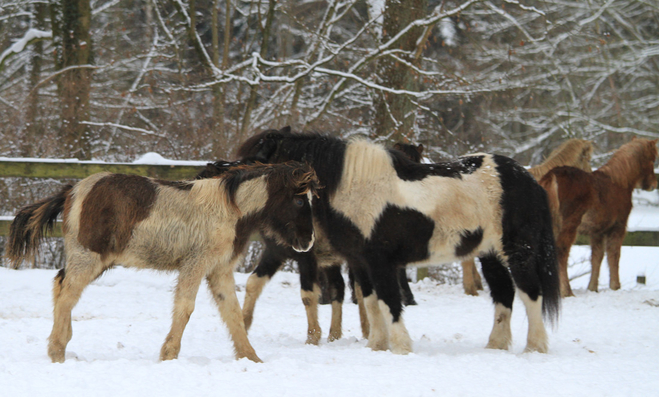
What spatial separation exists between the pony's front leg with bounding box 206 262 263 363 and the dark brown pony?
16.3 ft

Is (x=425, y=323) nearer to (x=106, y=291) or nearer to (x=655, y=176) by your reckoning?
(x=106, y=291)

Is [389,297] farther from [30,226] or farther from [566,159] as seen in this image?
[566,159]

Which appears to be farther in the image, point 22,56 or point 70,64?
point 22,56

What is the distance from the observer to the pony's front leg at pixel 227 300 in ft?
15.3

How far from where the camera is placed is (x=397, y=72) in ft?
35.1

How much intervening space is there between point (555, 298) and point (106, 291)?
5.31 metres

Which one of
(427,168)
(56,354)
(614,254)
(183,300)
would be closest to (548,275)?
(427,168)

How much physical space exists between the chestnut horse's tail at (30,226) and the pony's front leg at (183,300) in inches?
44.9

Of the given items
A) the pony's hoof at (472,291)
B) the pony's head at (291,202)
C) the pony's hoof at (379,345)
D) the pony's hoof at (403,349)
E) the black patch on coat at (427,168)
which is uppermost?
the black patch on coat at (427,168)

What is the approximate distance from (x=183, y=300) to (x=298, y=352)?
1.03 metres

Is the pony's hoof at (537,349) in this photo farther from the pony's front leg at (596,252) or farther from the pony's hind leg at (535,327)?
the pony's front leg at (596,252)

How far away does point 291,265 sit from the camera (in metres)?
9.58

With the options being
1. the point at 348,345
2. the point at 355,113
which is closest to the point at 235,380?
the point at 348,345

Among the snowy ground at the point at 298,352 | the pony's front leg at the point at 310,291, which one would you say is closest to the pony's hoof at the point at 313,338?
the pony's front leg at the point at 310,291
